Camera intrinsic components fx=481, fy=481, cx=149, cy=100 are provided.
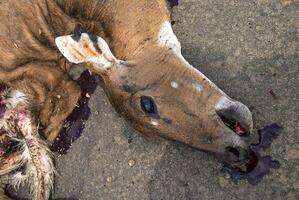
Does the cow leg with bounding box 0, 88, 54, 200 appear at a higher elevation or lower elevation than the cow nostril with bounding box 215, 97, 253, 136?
lower

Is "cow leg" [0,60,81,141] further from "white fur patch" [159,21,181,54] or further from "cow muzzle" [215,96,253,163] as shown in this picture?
"cow muzzle" [215,96,253,163]

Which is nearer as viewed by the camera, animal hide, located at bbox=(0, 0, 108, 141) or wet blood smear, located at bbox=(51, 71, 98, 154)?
animal hide, located at bbox=(0, 0, 108, 141)

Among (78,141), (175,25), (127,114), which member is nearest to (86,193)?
(78,141)

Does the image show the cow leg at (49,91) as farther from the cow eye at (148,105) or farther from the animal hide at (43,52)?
the cow eye at (148,105)

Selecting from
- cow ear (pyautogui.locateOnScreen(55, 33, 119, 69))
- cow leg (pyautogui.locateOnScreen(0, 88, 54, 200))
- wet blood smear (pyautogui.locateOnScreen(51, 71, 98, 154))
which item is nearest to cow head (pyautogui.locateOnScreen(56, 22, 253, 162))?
A: cow ear (pyautogui.locateOnScreen(55, 33, 119, 69))

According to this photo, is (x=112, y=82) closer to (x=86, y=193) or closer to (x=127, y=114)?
(x=127, y=114)

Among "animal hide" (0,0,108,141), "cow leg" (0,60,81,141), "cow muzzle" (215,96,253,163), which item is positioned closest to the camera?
"cow muzzle" (215,96,253,163)

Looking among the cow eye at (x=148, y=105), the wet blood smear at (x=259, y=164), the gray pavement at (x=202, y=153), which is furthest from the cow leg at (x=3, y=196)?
the wet blood smear at (x=259, y=164)

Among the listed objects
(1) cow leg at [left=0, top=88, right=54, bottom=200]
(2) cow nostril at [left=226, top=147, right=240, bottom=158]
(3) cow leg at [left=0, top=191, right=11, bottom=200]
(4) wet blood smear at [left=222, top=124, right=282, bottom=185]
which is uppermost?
(2) cow nostril at [left=226, top=147, right=240, bottom=158]

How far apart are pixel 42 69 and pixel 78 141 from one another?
2.78 feet

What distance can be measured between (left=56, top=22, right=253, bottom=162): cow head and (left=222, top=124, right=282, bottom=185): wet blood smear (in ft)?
0.92

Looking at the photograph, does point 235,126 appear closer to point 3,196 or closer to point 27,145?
point 27,145

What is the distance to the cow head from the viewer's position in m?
3.73

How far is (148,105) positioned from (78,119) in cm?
146
